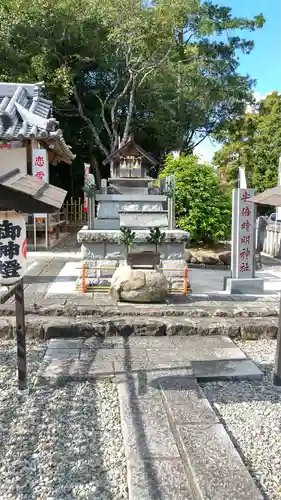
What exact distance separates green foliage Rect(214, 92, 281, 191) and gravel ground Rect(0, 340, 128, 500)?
21041 millimetres

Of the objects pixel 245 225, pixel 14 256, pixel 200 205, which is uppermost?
pixel 200 205

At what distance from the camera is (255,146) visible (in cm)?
2497

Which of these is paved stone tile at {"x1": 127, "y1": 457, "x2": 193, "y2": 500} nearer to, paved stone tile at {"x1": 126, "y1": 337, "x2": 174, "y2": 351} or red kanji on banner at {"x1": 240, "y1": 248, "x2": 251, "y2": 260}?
paved stone tile at {"x1": 126, "y1": 337, "x2": 174, "y2": 351}

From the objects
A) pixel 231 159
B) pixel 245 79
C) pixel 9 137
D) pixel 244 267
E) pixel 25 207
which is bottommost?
pixel 244 267

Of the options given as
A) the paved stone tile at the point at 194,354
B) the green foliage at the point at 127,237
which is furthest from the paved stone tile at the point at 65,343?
the green foliage at the point at 127,237

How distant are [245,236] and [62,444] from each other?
550cm

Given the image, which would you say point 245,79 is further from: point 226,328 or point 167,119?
point 226,328

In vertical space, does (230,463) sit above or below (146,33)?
below

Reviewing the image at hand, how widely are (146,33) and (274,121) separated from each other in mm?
10396

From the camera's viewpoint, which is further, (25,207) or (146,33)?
(146,33)

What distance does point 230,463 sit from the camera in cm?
283

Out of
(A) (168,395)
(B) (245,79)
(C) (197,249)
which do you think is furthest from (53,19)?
(A) (168,395)

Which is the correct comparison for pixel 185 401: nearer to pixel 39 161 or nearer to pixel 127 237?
pixel 127 237

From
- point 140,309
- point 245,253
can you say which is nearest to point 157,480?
point 140,309
